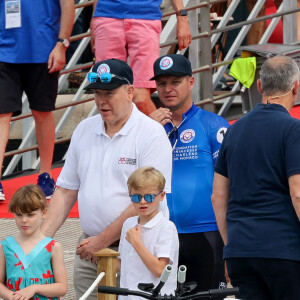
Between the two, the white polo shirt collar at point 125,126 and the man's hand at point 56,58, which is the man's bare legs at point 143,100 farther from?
the white polo shirt collar at point 125,126

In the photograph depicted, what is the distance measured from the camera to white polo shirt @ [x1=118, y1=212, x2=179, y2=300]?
214 inches

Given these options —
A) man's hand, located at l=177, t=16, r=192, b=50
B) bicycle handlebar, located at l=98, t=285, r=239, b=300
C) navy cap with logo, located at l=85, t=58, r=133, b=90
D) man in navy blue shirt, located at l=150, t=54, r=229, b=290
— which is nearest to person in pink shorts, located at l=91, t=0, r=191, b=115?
man's hand, located at l=177, t=16, r=192, b=50

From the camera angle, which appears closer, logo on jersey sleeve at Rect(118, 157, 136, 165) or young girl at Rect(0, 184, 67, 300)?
young girl at Rect(0, 184, 67, 300)

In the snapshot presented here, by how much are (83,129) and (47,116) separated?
8.49 ft

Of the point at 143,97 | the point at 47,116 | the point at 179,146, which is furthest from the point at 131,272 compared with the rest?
the point at 47,116

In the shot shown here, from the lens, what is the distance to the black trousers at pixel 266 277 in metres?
5.01

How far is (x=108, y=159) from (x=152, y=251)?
0.57 metres

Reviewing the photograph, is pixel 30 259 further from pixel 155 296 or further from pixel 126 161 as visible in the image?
pixel 155 296

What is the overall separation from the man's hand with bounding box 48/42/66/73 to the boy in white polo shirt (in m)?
2.88

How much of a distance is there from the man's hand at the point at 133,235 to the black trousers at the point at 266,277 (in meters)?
0.51

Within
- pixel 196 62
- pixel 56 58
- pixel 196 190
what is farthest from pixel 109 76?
pixel 196 62

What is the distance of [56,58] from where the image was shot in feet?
26.8

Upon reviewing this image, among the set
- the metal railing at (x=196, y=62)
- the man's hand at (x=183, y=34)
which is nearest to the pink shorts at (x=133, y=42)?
the man's hand at (x=183, y=34)

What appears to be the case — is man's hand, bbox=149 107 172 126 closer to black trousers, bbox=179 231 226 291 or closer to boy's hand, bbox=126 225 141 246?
black trousers, bbox=179 231 226 291
